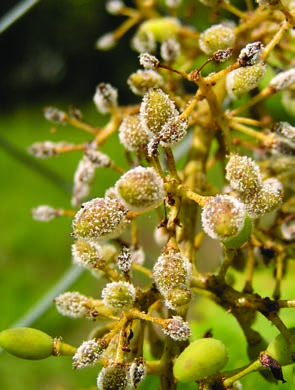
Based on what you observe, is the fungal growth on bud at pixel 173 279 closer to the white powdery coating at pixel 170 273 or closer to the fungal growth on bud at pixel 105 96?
the white powdery coating at pixel 170 273

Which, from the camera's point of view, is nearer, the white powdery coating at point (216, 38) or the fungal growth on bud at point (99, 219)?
the fungal growth on bud at point (99, 219)

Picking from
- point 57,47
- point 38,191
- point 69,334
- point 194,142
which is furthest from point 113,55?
point 194,142

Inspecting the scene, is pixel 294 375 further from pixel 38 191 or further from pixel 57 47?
pixel 57 47

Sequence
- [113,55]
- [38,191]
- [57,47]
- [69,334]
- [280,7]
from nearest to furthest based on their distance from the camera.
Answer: [280,7], [69,334], [38,191], [113,55], [57,47]

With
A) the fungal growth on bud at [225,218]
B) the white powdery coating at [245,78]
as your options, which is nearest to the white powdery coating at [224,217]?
the fungal growth on bud at [225,218]

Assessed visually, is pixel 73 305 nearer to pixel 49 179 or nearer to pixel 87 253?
pixel 87 253

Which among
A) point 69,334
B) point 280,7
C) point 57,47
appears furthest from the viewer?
point 57,47

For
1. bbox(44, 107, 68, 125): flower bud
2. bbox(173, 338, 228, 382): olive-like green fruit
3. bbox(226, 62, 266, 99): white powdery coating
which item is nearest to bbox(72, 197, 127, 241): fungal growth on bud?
bbox(173, 338, 228, 382): olive-like green fruit
